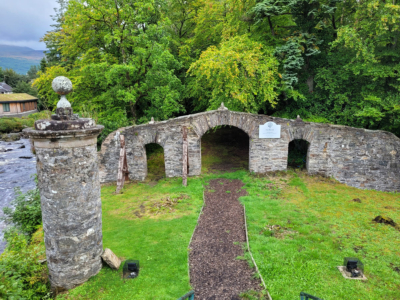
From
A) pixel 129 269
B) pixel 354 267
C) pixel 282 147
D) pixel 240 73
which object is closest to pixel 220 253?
pixel 129 269

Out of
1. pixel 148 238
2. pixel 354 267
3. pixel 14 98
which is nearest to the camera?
pixel 354 267

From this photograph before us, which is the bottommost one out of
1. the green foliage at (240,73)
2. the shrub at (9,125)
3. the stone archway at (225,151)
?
the stone archway at (225,151)

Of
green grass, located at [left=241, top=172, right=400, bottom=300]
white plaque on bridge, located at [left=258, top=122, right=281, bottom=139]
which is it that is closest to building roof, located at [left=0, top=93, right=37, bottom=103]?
white plaque on bridge, located at [left=258, top=122, right=281, bottom=139]

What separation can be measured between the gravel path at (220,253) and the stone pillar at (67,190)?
2.80 meters

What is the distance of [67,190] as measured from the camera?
6.12 metres

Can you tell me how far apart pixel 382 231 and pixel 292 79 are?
885 centimetres

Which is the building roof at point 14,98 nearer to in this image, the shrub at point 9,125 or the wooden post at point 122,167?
the shrub at point 9,125

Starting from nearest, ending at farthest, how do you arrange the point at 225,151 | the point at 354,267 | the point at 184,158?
1. the point at 354,267
2. the point at 184,158
3. the point at 225,151

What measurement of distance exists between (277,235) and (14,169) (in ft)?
66.0

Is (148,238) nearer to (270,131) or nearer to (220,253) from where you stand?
(220,253)

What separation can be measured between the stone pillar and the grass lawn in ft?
2.10

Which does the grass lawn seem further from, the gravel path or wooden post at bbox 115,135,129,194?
wooden post at bbox 115,135,129,194

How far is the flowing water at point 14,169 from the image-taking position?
15961mm

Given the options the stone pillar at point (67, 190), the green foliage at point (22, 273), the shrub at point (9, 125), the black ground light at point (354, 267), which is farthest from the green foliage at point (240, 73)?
the shrub at point (9, 125)
